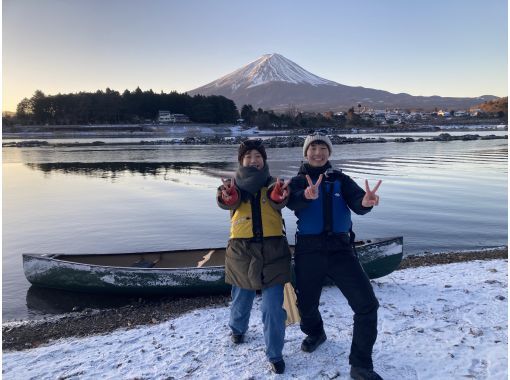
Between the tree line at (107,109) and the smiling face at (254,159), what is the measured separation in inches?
4087

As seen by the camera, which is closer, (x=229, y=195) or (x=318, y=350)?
(x=229, y=195)

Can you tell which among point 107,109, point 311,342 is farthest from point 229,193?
point 107,109

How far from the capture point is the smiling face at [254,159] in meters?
4.63

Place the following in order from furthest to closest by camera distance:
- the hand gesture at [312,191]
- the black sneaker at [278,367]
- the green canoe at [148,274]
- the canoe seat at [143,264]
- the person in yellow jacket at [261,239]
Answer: the canoe seat at [143,264]
the green canoe at [148,274]
the black sneaker at [278,367]
the person in yellow jacket at [261,239]
the hand gesture at [312,191]

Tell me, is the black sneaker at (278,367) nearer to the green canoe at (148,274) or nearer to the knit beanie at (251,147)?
the knit beanie at (251,147)

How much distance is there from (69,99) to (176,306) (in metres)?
114

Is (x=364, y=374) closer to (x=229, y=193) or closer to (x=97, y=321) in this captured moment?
(x=229, y=193)

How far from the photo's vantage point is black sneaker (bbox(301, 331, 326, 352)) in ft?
16.3

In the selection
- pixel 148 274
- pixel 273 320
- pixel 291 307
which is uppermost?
pixel 273 320

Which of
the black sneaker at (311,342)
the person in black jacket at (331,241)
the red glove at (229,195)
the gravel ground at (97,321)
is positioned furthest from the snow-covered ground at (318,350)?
the red glove at (229,195)

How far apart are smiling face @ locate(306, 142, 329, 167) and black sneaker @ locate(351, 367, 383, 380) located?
2.13 metres

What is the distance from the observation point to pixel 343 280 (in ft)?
14.0

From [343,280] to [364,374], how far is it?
0.97m

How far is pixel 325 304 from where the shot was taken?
6.60 meters
